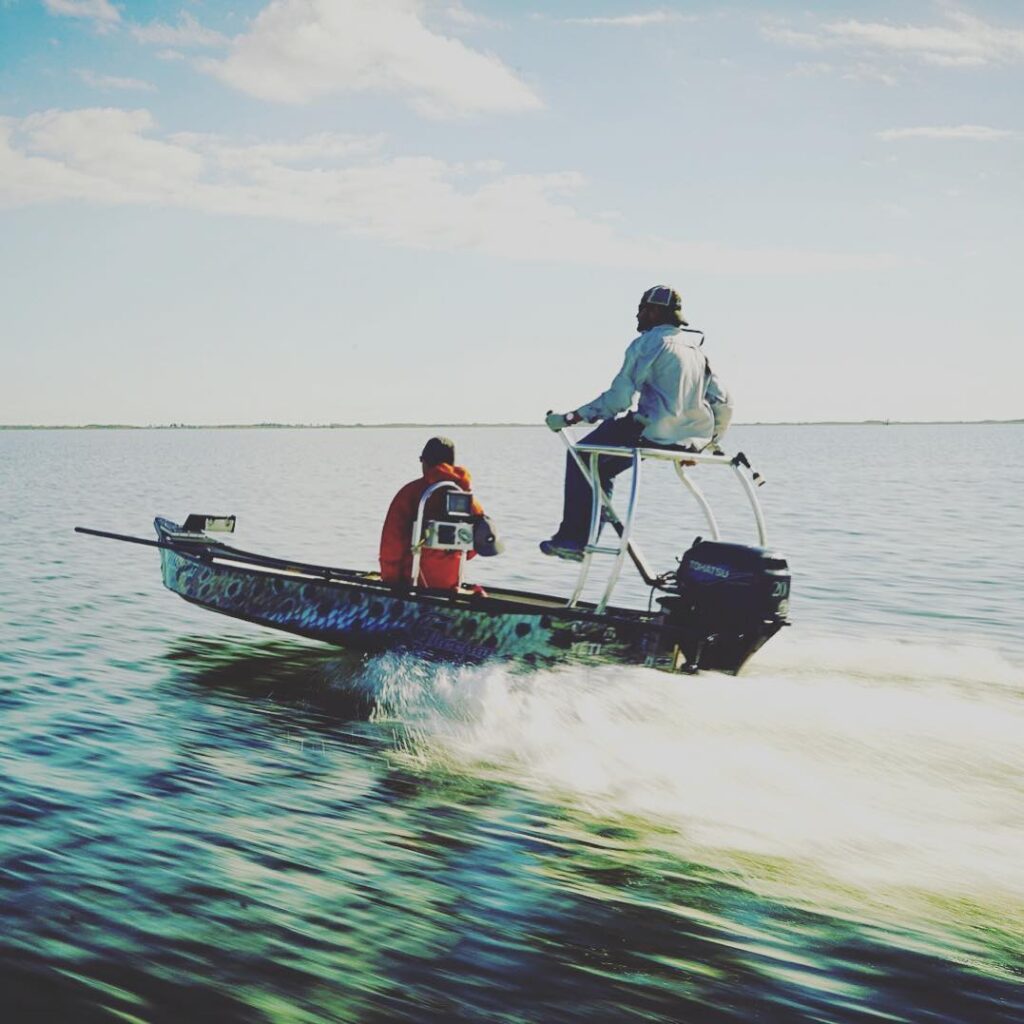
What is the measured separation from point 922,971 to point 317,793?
3.44 m

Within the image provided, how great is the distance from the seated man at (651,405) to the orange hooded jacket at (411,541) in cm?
91

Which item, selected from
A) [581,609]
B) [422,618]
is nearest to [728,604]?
[581,609]

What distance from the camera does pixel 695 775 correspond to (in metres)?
6.16

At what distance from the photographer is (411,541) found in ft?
27.9

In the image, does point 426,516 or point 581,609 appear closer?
point 581,609

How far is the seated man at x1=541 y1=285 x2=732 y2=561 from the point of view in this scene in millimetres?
7547

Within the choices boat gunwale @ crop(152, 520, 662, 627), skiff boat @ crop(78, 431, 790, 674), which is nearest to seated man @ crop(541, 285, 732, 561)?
skiff boat @ crop(78, 431, 790, 674)

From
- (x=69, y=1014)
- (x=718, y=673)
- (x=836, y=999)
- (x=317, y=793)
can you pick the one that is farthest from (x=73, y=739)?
(x=836, y=999)

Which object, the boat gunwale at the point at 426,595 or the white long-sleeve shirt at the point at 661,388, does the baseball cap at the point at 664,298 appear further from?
the boat gunwale at the point at 426,595

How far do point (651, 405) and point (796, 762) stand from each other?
2.63 meters

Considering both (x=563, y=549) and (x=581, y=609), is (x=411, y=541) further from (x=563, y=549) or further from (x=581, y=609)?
(x=581, y=609)

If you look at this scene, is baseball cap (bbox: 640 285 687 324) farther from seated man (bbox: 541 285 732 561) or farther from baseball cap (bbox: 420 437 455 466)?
baseball cap (bbox: 420 437 455 466)

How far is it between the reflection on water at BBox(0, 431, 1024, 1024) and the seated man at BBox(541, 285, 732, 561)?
127cm

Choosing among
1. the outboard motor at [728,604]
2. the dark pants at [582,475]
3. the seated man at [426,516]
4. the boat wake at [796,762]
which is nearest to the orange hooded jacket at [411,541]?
the seated man at [426,516]
